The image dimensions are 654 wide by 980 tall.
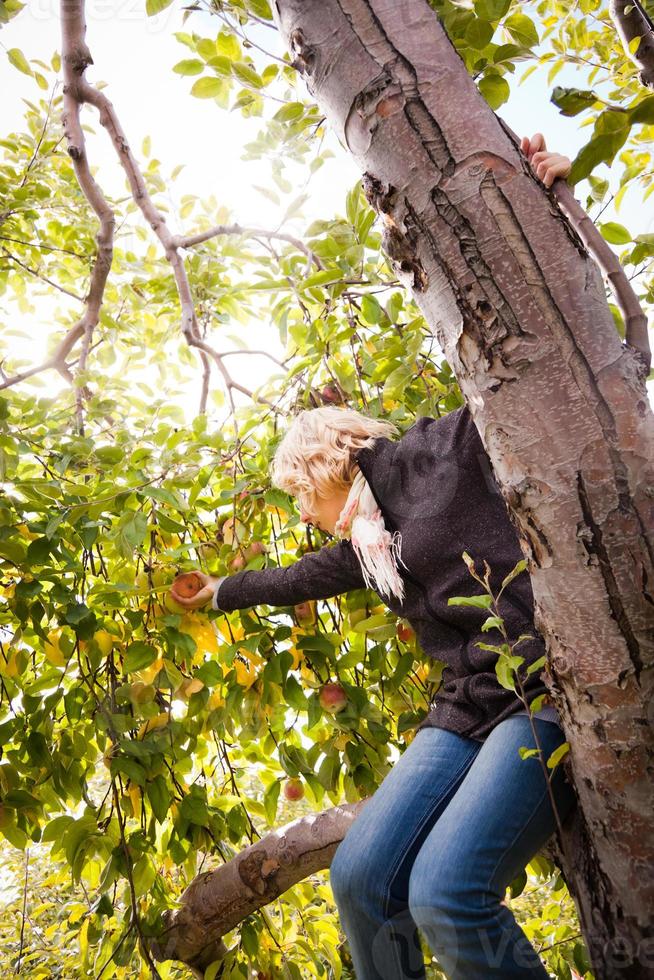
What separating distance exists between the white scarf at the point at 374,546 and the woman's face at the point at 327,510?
0.07m

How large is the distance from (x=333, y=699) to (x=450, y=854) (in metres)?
0.54

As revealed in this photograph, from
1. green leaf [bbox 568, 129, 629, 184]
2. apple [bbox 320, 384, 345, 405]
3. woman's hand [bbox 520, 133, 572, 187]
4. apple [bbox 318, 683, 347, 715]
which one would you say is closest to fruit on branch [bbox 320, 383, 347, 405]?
apple [bbox 320, 384, 345, 405]

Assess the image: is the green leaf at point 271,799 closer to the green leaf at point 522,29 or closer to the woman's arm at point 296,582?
the woman's arm at point 296,582

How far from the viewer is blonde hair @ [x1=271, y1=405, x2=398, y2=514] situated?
1.40 meters

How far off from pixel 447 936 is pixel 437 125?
986 millimetres

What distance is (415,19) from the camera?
0.76m

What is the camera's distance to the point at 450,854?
0.97m

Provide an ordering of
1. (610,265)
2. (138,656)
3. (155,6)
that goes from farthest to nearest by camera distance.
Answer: (138,656)
(155,6)
(610,265)

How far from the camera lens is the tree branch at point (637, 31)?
35.1 inches

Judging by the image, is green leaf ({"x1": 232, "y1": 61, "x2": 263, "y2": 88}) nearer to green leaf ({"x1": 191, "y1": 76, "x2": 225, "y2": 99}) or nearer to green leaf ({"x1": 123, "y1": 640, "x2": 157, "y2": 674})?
green leaf ({"x1": 191, "y1": 76, "x2": 225, "y2": 99})

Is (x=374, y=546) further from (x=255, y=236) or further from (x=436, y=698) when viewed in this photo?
(x=255, y=236)

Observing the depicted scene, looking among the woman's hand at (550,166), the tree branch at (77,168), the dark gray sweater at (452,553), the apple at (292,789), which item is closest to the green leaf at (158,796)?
the apple at (292,789)

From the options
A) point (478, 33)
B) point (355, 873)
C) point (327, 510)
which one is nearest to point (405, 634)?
point (327, 510)

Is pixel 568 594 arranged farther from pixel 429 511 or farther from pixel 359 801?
pixel 359 801
